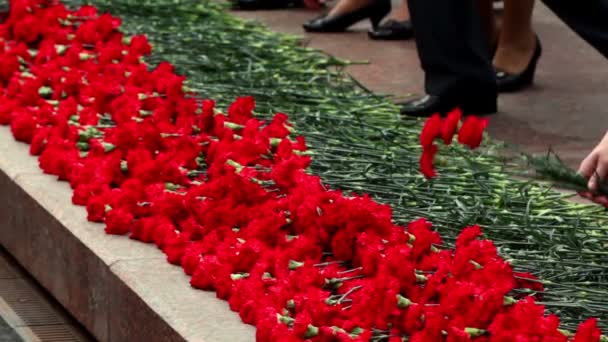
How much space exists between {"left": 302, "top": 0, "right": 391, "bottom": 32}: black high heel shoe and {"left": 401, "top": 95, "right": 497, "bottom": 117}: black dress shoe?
1310mm

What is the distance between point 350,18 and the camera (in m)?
5.97

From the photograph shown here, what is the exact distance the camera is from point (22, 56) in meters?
4.96

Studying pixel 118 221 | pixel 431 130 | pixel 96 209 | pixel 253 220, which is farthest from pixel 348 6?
pixel 431 130

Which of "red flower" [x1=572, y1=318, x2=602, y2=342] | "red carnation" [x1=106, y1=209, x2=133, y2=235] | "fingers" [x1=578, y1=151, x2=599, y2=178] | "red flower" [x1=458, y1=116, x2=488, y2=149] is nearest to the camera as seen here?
"red flower" [x1=572, y1=318, x2=602, y2=342]

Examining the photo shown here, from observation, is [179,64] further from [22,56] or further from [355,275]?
[355,275]

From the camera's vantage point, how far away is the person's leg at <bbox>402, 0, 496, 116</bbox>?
448cm

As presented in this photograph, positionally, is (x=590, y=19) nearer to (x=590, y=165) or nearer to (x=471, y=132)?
(x=471, y=132)

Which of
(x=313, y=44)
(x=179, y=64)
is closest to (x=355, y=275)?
(x=179, y=64)

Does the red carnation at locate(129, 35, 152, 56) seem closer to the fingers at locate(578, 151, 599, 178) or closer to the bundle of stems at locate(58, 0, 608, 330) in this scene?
the bundle of stems at locate(58, 0, 608, 330)

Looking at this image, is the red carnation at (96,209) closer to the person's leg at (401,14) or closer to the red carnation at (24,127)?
the red carnation at (24,127)

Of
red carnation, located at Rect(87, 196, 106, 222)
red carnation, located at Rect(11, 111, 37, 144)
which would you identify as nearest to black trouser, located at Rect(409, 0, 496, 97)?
red carnation, located at Rect(11, 111, 37, 144)

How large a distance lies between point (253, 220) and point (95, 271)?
1.24 feet

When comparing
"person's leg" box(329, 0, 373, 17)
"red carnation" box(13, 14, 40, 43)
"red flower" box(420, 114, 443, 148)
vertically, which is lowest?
"person's leg" box(329, 0, 373, 17)

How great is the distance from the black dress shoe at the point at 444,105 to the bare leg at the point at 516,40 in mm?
479
